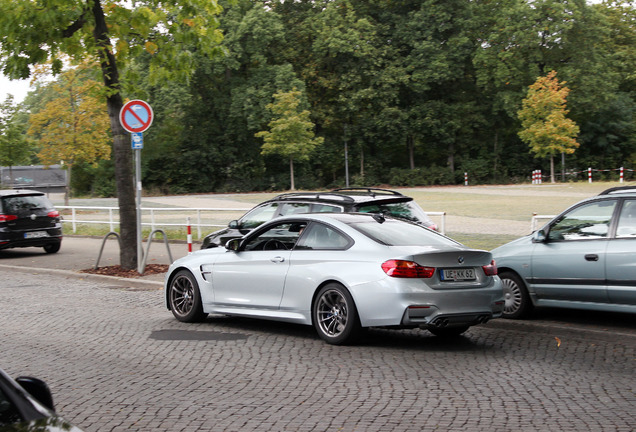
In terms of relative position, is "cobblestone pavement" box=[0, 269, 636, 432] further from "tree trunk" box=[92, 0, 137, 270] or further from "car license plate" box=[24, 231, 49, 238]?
"car license plate" box=[24, 231, 49, 238]

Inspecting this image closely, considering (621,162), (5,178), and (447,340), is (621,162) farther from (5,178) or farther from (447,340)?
(447,340)

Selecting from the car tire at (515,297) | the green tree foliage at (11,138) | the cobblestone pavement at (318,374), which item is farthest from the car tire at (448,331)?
the green tree foliage at (11,138)

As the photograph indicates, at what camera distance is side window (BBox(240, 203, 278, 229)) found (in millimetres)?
13516

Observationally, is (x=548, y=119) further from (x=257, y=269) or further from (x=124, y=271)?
(x=257, y=269)

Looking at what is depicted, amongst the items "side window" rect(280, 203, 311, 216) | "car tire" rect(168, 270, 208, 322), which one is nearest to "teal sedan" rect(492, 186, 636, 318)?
"side window" rect(280, 203, 311, 216)

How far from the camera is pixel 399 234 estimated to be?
847cm

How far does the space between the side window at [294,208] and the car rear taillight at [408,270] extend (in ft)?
14.8

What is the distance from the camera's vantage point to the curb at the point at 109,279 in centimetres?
1388

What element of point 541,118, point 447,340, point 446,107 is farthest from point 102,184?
point 447,340

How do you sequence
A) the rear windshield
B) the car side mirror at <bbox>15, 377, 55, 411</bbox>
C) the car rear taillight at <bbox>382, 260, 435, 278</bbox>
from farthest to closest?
the rear windshield → the car rear taillight at <bbox>382, 260, 435, 278</bbox> → the car side mirror at <bbox>15, 377, 55, 411</bbox>

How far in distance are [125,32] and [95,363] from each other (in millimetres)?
9624

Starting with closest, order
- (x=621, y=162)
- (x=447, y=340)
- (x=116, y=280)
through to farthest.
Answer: (x=447, y=340) → (x=116, y=280) → (x=621, y=162)

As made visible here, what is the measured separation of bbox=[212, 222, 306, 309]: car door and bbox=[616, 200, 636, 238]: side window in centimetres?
366

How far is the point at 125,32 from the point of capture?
15258 mm
